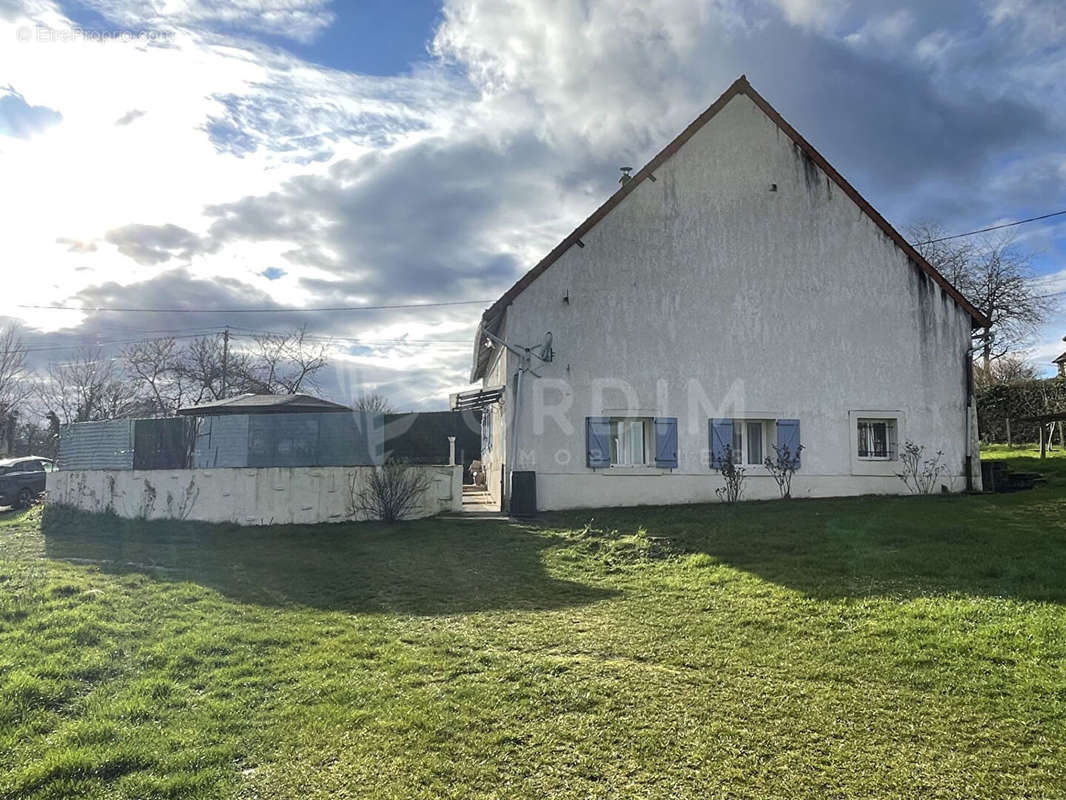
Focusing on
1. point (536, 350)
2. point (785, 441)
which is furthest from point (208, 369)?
point (785, 441)

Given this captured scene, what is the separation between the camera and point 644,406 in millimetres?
15430

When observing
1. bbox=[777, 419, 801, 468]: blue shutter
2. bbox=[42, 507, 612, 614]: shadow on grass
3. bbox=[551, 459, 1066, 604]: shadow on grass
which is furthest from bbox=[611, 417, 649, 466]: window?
bbox=[42, 507, 612, 614]: shadow on grass

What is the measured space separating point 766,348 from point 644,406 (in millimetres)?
3214

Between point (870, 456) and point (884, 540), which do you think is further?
point (870, 456)

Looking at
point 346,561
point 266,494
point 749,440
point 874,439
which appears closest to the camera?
point 346,561

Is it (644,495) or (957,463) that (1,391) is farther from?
(957,463)

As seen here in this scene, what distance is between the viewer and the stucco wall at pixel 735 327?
1527 cm

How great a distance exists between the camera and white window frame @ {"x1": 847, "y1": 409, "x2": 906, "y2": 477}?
15875 millimetres

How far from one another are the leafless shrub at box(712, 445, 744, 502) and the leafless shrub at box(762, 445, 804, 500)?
Result: 698mm

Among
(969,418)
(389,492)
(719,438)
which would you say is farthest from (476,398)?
(969,418)

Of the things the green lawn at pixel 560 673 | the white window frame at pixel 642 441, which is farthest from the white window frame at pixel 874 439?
the green lawn at pixel 560 673

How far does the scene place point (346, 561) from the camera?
1088 centimetres

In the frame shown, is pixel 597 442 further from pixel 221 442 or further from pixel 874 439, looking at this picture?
pixel 221 442

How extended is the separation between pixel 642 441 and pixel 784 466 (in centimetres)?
316
